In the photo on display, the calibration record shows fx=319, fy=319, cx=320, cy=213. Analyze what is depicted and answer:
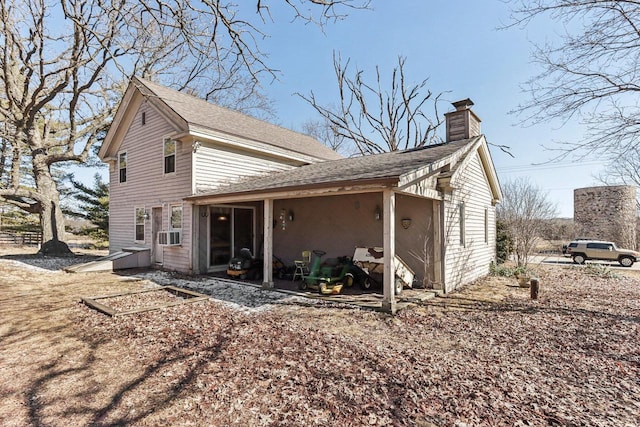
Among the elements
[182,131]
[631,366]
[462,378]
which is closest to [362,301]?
[462,378]

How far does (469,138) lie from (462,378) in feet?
27.7

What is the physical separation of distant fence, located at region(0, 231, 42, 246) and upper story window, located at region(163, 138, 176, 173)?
17.7 m

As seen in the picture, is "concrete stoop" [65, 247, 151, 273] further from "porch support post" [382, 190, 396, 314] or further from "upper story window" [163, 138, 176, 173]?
"porch support post" [382, 190, 396, 314]

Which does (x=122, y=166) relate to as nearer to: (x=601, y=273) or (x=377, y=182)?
(x=377, y=182)

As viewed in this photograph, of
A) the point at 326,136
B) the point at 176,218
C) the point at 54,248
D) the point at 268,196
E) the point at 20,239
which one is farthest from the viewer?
the point at 326,136

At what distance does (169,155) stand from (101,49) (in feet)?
17.2

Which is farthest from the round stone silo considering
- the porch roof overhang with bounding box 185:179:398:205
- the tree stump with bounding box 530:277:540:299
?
the porch roof overhang with bounding box 185:179:398:205

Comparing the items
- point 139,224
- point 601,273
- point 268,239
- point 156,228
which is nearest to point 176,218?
point 156,228

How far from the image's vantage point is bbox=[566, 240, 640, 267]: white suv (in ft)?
49.9

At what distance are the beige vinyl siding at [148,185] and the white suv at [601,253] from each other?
1869 cm

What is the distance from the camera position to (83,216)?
23.7 metres

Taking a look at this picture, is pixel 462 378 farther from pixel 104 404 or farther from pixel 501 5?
pixel 501 5

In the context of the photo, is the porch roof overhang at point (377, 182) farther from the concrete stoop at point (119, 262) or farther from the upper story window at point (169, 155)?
the concrete stoop at point (119, 262)

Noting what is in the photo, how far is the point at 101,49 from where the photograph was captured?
5.86m
